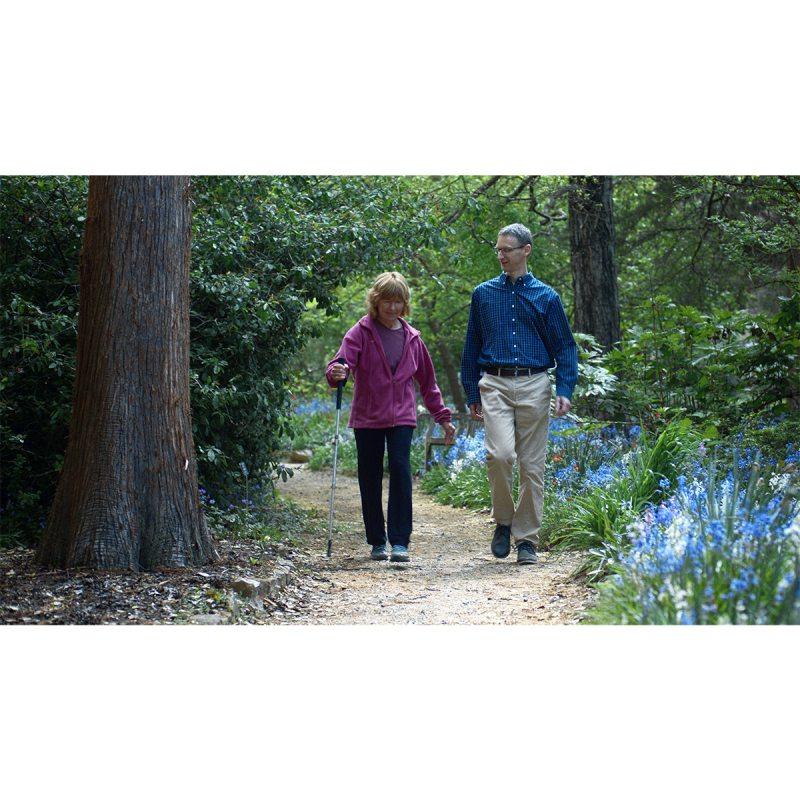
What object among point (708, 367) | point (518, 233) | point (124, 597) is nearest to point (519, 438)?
point (518, 233)

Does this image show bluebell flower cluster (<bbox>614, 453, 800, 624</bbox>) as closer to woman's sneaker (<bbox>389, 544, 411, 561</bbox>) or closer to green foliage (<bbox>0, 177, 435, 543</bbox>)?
woman's sneaker (<bbox>389, 544, 411, 561</bbox>)

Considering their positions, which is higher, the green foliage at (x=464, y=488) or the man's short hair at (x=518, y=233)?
the man's short hair at (x=518, y=233)

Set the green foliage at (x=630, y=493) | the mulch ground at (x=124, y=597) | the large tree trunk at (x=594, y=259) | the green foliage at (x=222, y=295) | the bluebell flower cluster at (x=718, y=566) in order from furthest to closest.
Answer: the large tree trunk at (x=594, y=259) < the green foliage at (x=222, y=295) < the green foliage at (x=630, y=493) < the mulch ground at (x=124, y=597) < the bluebell flower cluster at (x=718, y=566)

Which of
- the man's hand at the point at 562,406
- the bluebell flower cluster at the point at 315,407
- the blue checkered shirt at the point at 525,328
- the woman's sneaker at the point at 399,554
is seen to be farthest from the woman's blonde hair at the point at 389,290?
the bluebell flower cluster at the point at 315,407

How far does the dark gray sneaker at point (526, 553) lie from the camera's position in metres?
5.57

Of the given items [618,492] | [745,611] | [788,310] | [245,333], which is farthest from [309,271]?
[745,611]

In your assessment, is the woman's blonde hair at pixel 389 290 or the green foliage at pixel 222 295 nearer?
the woman's blonde hair at pixel 389 290

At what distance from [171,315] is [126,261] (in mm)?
336

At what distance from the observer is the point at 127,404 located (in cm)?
457

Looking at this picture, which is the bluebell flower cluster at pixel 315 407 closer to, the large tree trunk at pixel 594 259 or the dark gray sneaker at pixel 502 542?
the large tree trunk at pixel 594 259

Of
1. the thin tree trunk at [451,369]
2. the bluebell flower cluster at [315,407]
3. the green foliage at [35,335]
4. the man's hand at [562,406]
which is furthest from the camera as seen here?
the bluebell flower cluster at [315,407]

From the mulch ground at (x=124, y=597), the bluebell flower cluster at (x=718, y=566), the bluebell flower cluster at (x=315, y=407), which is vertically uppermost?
the bluebell flower cluster at (x=718, y=566)

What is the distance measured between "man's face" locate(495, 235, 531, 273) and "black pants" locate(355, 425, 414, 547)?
113 centimetres

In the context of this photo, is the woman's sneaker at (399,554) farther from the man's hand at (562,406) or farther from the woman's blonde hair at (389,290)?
the woman's blonde hair at (389,290)
